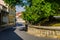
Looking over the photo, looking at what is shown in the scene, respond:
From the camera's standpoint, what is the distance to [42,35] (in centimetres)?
2114

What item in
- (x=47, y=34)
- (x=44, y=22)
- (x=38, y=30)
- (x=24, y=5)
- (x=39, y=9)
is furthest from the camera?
(x=24, y=5)

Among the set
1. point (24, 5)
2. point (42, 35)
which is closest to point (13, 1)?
point (24, 5)

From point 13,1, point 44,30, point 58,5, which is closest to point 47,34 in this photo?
point 44,30

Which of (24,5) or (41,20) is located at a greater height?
(24,5)

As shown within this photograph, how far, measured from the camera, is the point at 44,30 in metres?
20.9

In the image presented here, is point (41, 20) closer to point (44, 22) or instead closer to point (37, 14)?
point (44, 22)

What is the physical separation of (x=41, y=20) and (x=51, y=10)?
17.4 feet

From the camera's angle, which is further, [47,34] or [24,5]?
[24,5]

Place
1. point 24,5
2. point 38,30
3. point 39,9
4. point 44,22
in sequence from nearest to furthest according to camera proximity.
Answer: point 38,30, point 39,9, point 44,22, point 24,5

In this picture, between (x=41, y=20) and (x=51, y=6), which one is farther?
(x=41, y=20)

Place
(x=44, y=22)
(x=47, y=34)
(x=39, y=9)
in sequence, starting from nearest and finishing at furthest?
(x=47, y=34), (x=39, y=9), (x=44, y=22)

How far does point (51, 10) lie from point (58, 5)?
65.9 inches

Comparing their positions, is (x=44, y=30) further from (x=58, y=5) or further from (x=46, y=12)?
→ (x=58, y=5)

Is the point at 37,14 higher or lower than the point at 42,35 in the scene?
higher
